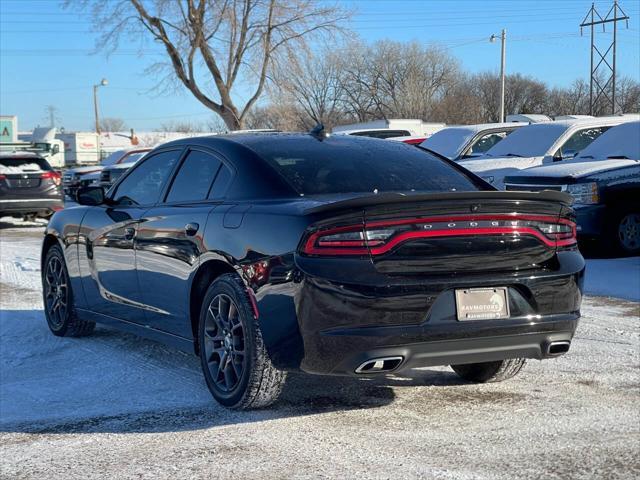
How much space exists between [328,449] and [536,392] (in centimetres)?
164

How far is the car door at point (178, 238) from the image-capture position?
17.7ft

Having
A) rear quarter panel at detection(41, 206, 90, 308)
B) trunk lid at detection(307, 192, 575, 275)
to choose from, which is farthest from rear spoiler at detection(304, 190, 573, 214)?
rear quarter panel at detection(41, 206, 90, 308)

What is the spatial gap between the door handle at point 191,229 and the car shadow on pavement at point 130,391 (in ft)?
3.09

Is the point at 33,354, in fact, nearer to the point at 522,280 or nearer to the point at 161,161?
the point at 161,161

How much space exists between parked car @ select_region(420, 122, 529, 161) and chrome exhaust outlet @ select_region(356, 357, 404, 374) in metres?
12.5

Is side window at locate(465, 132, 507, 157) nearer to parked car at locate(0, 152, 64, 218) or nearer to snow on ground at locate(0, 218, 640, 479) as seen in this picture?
parked car at locate(0, 152, 64, 218)

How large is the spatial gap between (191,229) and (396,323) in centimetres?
151

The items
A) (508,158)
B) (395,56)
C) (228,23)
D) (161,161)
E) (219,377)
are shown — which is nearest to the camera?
(219,377)

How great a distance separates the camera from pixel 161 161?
6.38 metres

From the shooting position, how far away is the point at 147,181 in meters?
6.43

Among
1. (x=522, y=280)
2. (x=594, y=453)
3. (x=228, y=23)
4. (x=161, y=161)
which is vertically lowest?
(x=594, y=453)

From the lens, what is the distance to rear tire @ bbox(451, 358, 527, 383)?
5621mm

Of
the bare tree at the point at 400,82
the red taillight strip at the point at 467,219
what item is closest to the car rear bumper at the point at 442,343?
the red taillight strip at the point at 467,219

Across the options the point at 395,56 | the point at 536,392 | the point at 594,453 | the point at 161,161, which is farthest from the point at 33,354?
the point at 395,56
